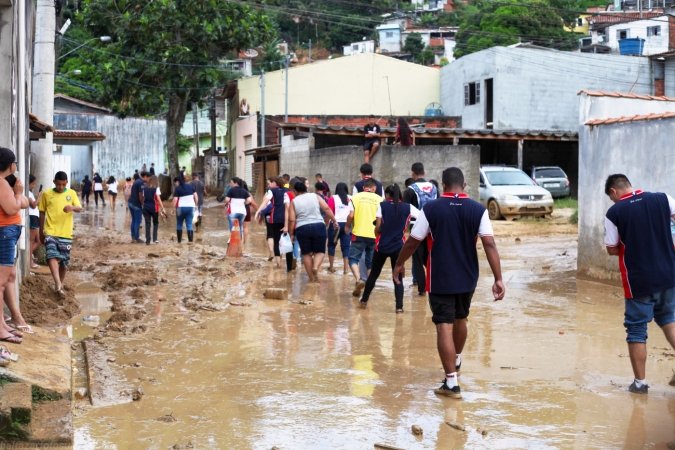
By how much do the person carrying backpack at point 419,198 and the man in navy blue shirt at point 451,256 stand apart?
532 centimetres

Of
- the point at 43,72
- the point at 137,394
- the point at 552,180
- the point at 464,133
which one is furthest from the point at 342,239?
the point at 552,180

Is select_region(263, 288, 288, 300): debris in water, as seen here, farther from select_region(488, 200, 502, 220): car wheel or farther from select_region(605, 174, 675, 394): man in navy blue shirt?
select_region(488, 200, 502, 220): car wheel

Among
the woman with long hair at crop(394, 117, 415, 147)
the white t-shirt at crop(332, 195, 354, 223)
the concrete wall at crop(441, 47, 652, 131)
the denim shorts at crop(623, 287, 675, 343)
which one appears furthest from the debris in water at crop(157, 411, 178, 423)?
the concrete wall at crop(441, 47, 652, 131)

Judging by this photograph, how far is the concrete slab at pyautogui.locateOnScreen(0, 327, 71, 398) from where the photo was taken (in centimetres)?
698

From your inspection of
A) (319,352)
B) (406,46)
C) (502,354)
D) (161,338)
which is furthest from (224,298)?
(406,46)

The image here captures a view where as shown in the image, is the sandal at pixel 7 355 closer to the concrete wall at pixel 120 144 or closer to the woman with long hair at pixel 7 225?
the woman with long hair at pixel 7 225

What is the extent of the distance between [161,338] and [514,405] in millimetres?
4371

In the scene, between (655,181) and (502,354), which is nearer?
(502,354)

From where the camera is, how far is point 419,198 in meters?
13.6

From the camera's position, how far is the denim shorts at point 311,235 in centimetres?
1433

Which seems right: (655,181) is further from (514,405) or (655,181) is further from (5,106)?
(5,106)

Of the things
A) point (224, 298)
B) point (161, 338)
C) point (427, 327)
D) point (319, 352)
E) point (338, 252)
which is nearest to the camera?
point (319, 352)

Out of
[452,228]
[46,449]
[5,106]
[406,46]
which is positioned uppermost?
[406,46]

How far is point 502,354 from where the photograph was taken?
9.43 m
